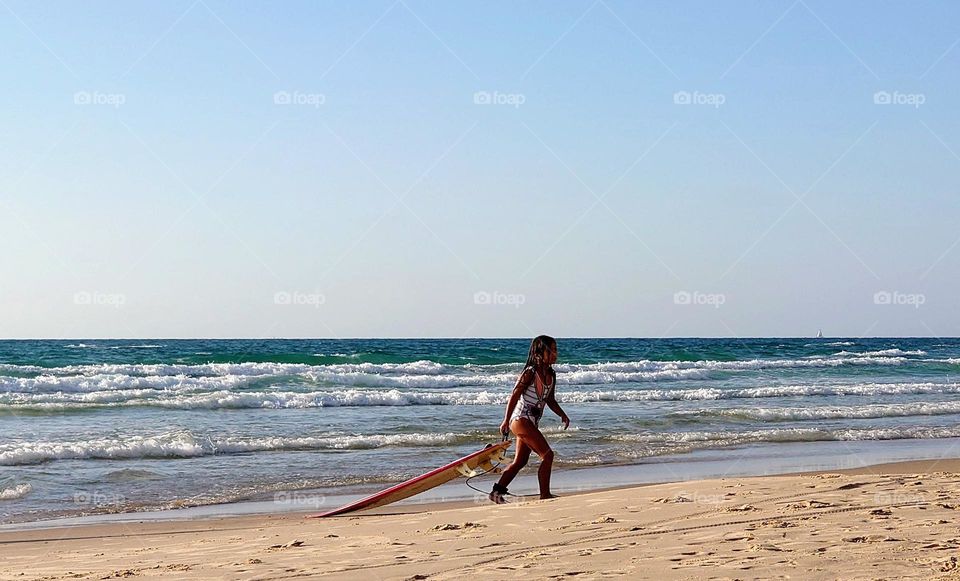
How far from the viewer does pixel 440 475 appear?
8906 mm

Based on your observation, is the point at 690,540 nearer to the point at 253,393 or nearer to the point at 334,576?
the point at 334,576

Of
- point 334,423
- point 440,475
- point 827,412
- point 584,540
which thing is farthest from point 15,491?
point 827,412

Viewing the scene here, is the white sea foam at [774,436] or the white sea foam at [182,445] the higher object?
the white sea foam at [182,445]

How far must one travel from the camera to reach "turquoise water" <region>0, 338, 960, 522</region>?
1028 cm

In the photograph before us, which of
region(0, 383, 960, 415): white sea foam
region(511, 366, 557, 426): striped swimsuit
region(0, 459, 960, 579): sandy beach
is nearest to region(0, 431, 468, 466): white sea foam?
region(0, 459, 960, 579): sandy beach

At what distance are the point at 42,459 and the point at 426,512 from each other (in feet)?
20.0

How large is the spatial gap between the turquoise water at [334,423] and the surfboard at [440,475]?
1.28m

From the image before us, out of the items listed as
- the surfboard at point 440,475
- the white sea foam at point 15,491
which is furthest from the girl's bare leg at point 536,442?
the white sea foam at point 15,491

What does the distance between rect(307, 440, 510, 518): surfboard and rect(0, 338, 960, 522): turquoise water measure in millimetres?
1281

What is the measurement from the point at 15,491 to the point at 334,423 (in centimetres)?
683

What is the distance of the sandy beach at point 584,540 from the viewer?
5.20 meters

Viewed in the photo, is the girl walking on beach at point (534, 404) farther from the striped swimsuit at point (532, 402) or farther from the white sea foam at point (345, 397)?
the white sea foam at point (345, 397)

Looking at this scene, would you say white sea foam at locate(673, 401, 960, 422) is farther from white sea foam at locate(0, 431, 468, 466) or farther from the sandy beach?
the sandy beach

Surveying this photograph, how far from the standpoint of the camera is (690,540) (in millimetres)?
5828
